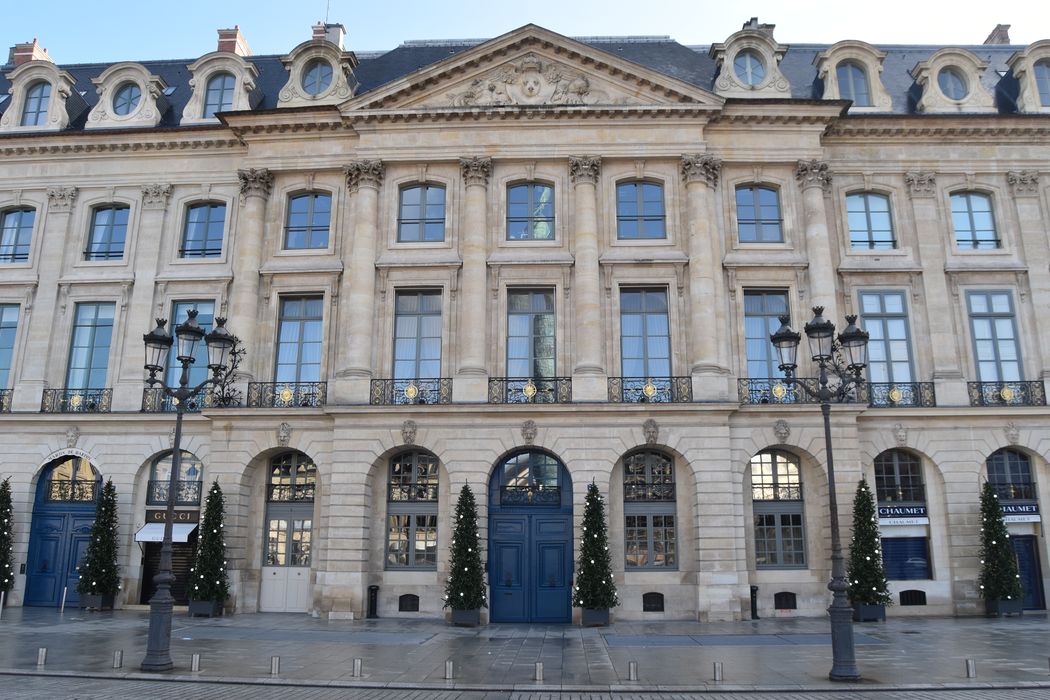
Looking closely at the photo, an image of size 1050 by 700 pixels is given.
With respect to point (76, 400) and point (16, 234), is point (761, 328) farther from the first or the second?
point (16, 234)

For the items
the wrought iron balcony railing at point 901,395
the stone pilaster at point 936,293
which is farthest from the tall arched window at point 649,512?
the stone pilaster at point 936,293

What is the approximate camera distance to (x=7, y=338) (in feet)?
85.0

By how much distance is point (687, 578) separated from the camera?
21.9m

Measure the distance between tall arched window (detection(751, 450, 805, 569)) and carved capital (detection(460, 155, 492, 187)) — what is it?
37.6 feet

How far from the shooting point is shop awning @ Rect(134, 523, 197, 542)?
2333 cm

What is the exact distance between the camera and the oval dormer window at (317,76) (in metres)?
26.3

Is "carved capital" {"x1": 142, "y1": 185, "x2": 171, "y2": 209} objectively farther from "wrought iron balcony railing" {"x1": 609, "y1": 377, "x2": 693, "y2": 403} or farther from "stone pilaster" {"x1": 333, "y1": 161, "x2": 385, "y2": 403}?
"wrought iron balcony railing" {"x1": 609, "y1": 377, "x2": 693, "y2": 403}

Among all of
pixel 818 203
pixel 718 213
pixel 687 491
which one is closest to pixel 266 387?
pixel 687 491

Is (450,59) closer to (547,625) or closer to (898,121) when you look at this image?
(898,121)

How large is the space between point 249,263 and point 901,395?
1986cm

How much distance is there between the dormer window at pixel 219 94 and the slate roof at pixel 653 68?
1.06 metres

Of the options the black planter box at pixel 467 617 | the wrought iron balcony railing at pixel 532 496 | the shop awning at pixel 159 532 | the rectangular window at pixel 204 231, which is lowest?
the black planter box at pixel 467 617

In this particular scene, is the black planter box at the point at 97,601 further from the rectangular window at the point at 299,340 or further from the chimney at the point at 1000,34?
the chimney at the point at 1000,34

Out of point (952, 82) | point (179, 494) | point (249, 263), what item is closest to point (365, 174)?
point (249, 263)
